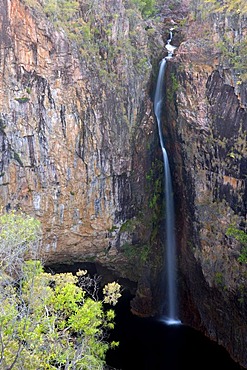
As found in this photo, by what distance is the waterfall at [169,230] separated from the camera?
14.8 m

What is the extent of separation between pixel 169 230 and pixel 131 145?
3747 millimetres

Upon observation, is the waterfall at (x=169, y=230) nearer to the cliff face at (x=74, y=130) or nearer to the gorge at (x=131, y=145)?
the gorge at (x=131, y=145)

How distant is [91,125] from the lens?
1334 cm

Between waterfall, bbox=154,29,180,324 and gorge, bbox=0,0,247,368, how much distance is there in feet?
0.74

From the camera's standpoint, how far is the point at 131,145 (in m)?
14.3

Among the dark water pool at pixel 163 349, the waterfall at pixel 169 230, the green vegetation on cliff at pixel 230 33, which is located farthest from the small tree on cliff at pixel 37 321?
the green vegetation on cliff at pixel 230 33

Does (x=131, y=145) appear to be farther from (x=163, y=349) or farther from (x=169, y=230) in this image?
(x=163, y=349)

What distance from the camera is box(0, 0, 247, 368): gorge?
1230 centimetres

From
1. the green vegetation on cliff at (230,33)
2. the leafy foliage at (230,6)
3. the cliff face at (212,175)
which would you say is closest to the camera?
the green vegetation on cliff at (230,33)

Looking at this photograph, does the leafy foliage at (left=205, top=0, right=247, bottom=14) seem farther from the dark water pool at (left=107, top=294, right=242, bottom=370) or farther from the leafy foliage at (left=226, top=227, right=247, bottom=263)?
the dark water pool at (left=107, top=294, right=242, bottom=370)

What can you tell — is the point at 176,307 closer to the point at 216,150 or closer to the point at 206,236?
the point at 206,236

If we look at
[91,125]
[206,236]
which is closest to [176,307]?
[206,236]

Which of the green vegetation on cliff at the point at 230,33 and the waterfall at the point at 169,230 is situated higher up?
the green vegetation on cliff at the point at 230,33

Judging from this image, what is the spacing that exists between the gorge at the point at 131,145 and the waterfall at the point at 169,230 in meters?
0.22
